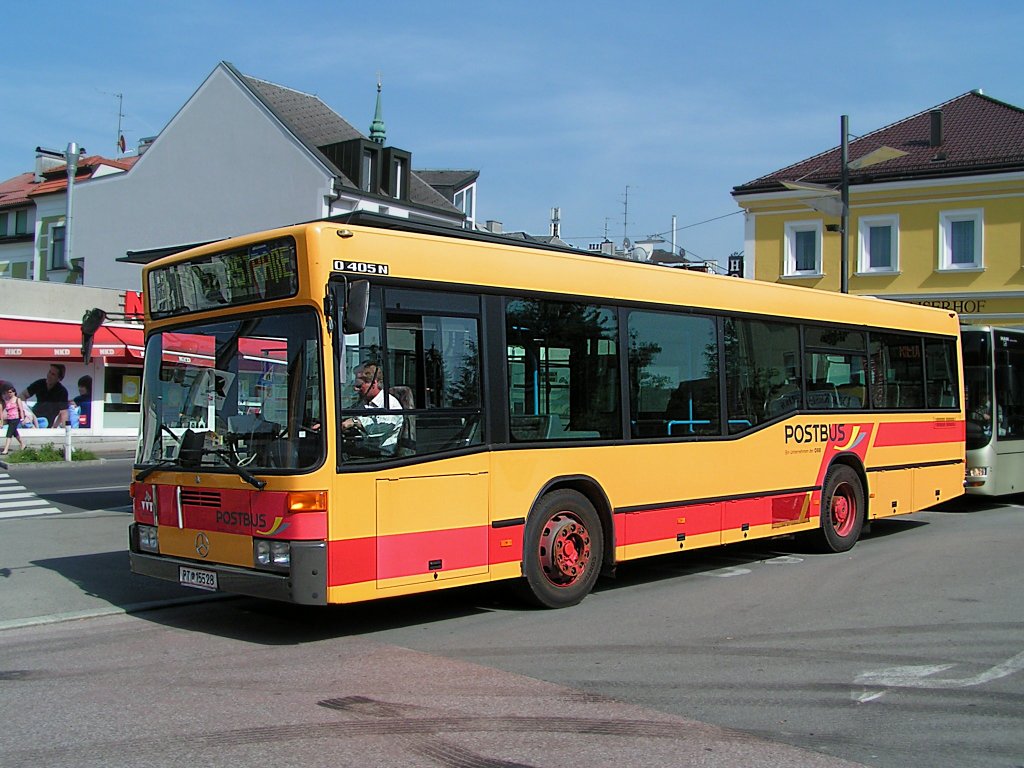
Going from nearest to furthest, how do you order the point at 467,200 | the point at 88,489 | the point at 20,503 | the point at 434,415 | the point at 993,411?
the point at 434,415 → the point at 993,411 → the point at 20,503 → the point at 88,489 → the point at 467,200

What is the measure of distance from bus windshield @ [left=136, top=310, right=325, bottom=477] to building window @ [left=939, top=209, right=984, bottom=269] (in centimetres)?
3194

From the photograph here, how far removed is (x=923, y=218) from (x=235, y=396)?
107 ft

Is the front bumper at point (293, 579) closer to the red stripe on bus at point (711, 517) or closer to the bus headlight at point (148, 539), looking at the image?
the bus headlight at point (148, 539)

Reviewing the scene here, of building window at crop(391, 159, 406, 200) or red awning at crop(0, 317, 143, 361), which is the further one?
building window at crop(391, 159, 406, 200)

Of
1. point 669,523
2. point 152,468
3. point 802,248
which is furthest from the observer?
point 802,248

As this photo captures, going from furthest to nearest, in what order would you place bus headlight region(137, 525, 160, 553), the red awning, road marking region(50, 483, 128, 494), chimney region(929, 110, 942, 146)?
chimney region(929, 110, 942, 146), the red awning, road marking region(50, 483, 128, 494), bus headlight region(137, 525, 160, 553)

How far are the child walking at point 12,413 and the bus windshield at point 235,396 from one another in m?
21.4

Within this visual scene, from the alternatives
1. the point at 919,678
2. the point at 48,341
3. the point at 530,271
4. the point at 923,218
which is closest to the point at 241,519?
the point at 530,271

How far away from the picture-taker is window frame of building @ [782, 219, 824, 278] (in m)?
37.5

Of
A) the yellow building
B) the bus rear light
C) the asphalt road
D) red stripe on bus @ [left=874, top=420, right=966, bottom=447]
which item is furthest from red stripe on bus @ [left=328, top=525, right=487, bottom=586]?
the yellow building

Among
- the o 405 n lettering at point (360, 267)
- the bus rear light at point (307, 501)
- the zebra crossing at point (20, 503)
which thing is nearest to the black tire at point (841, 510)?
the o 405 n lettering at point (360, 267)

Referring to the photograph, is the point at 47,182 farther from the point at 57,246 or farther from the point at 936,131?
the point at 936,131

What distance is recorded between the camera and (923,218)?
3562 cm

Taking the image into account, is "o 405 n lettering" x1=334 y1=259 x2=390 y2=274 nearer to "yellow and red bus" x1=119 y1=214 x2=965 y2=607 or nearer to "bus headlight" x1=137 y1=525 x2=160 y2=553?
"yellow and red bus" x1=119 y1=214 x2=965 y2=607
